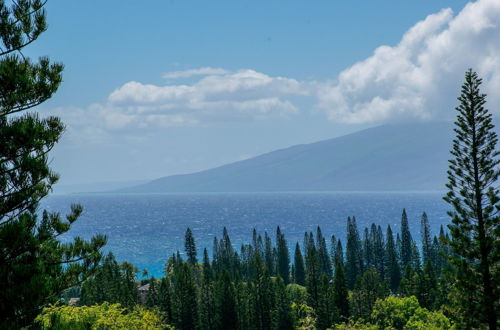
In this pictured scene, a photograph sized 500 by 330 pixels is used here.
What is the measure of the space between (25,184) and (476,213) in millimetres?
22879

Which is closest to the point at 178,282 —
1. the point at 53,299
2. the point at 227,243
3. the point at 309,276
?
the point at 309,276

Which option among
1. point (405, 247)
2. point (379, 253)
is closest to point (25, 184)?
point (379, 253)

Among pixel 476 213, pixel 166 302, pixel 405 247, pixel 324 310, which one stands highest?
pixel 476 213

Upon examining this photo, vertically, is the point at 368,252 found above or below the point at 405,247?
below

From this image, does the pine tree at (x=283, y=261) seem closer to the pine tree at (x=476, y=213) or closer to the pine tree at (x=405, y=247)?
the pine tree at (x=405, y=247)

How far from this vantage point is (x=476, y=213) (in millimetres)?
25922

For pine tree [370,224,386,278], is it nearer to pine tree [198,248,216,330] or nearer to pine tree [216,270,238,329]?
pine tree [198,248,216,330]

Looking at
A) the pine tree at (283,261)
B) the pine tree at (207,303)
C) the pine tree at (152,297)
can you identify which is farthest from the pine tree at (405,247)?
the pine tree at (152,297)

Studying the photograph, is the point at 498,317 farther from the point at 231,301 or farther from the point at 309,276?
the point at 309,276

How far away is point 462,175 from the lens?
26.2 m

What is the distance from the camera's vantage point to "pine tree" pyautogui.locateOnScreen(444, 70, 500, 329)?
25.2 metres

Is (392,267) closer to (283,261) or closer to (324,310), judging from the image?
(283,261)

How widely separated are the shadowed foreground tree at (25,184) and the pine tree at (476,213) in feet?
66.5

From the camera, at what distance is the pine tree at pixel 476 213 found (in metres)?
25.2
